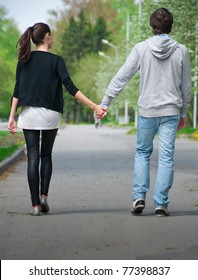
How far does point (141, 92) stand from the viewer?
362 inches

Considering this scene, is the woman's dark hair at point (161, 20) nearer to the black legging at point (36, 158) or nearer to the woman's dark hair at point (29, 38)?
the woman's dark hair at point (29, 38)

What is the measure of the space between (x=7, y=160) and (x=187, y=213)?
8.16m

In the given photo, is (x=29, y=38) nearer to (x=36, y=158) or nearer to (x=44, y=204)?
(x=36, y=158)

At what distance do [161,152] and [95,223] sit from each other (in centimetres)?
111

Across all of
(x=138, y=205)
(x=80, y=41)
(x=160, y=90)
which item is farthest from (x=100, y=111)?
(x=80, y=41)

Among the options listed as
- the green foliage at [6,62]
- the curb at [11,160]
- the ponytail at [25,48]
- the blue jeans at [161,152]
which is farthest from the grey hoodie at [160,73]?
the green foliage at [6,62]

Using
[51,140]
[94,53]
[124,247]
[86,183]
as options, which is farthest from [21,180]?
[94,53]

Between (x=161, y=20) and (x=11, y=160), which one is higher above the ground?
(x=161, y=20)

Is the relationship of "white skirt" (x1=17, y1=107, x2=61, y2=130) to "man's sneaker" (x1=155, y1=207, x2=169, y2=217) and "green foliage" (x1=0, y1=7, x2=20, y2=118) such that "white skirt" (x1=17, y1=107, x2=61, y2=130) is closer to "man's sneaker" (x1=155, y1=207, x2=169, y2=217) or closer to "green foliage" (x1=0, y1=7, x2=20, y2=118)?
"man's sneaker" (x1=155, y1=207, x2=169, y2=217)

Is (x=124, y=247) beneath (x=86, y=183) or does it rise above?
above

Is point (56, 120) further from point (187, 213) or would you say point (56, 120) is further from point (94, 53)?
point (94, 53)

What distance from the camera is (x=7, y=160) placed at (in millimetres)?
17203

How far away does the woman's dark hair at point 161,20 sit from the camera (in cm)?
909

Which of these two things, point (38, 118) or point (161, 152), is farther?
point (161, 152)
